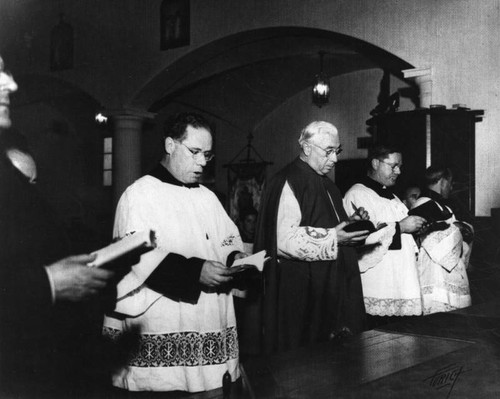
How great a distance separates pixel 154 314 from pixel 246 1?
649 centimetres

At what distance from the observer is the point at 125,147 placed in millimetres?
9258

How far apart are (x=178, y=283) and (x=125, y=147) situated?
7.30 meters

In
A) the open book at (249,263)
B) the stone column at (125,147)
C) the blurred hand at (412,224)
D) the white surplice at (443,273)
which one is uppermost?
the stone column at (125,147)

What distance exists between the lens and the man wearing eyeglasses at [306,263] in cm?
308

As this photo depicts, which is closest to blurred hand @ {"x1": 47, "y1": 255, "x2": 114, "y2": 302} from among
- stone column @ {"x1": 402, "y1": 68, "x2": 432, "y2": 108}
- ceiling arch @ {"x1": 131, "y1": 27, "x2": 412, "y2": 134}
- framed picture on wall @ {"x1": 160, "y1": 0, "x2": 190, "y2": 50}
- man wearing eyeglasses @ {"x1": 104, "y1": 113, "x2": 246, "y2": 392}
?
man wearing eyeglasses @ {"x1": 104, "y1": 113, "x2": 246, "y2": 392}

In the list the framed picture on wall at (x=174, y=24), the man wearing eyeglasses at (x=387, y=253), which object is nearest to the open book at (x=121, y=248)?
the man wearing eyeglasses at (x=387, y=253)

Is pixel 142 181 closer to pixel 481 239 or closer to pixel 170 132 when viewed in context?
pixel 170 132

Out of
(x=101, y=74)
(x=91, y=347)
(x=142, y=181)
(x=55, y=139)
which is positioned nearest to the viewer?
(x=142, y=181)

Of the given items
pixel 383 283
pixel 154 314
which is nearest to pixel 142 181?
pixel 154 314

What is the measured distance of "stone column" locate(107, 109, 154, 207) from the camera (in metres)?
9.20

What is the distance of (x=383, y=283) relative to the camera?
13.3 ft

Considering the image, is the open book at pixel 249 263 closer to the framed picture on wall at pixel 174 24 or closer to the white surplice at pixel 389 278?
the white surplice at pixel 389 278
